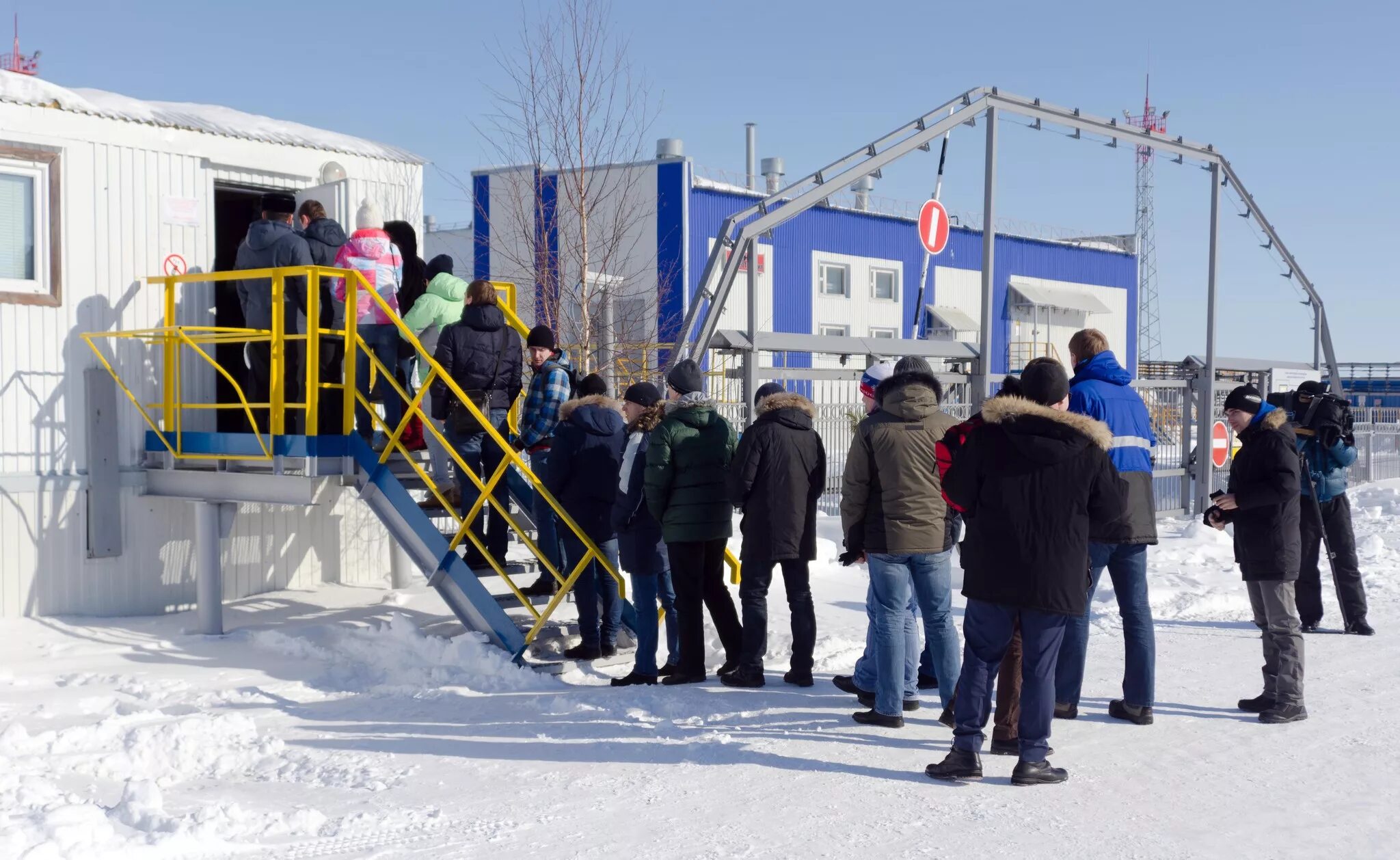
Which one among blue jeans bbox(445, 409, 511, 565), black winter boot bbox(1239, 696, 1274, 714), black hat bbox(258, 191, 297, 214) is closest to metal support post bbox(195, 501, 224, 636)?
blue jeans bbox(445, 409, 511, 565)

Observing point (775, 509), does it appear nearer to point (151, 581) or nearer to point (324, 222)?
point (324, 222)

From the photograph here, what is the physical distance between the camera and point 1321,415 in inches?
342

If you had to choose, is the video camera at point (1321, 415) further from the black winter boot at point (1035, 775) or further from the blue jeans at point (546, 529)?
the blue jeans at point (546, 529)

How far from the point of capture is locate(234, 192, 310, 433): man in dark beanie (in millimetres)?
8266

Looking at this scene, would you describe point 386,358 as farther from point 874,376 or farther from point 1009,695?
point 1009,695

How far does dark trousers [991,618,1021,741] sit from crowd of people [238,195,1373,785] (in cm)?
1

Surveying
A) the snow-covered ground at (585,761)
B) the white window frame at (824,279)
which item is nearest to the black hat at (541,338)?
the snow-covered ground at (585,761)

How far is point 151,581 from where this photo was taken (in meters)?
8.96

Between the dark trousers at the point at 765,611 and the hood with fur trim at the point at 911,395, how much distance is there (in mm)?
1138

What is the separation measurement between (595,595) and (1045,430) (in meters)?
3.24

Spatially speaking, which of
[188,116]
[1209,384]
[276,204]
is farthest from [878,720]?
[1209,384]

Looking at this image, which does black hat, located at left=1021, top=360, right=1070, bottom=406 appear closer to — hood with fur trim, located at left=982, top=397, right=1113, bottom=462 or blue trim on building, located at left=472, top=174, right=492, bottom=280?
hood with fur trim, located at left=982, top=397, right=1113, bottom=462

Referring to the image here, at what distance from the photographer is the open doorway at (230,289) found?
949 centimetres

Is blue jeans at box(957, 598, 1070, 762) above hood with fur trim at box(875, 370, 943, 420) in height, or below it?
below
